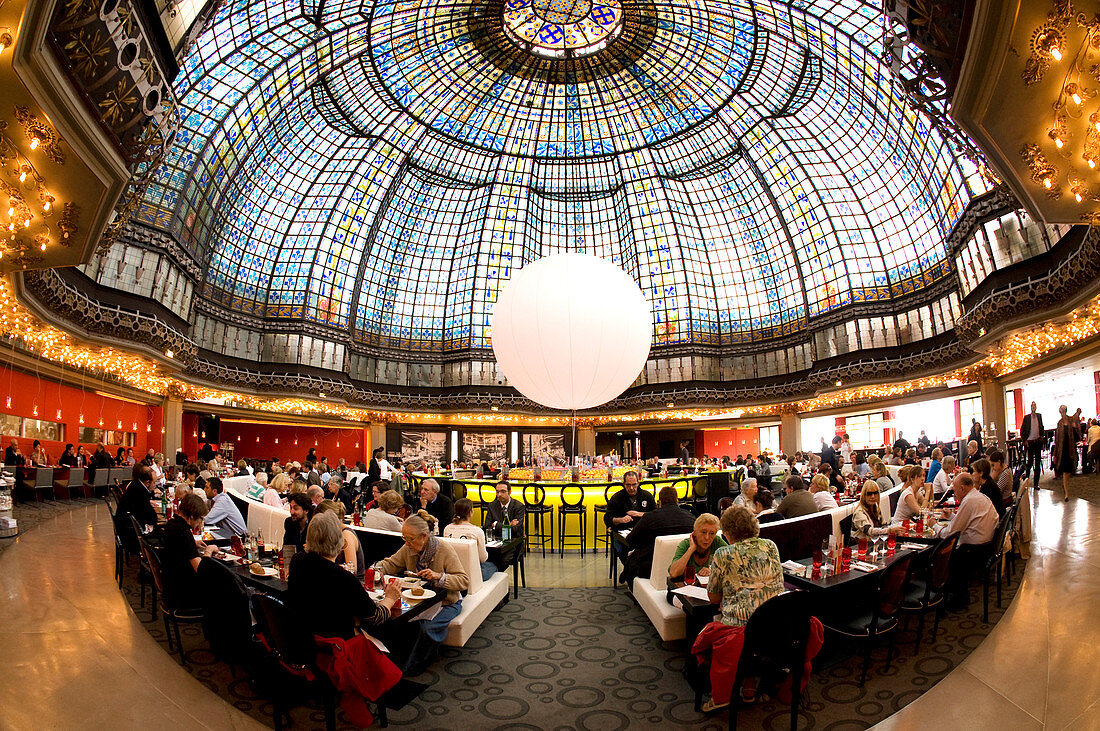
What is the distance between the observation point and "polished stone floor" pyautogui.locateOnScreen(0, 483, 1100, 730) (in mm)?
4384

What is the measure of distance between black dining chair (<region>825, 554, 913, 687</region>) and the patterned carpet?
33cm

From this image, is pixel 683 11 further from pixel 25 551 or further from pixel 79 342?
pixel 25 551

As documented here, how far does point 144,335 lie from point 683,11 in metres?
24.1

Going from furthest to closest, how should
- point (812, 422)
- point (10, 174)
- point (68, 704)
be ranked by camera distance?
point (812, 422)
point (10, 174)
point (68, 704)

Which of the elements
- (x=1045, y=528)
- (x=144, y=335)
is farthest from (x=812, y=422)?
(x=144, y=335)

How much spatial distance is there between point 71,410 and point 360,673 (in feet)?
76.7

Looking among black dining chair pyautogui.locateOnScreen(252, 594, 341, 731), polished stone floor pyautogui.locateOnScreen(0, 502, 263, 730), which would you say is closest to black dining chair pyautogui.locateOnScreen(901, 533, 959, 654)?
black dining chair pyautogui.locateOnScreen(252, 594, 341, 731)

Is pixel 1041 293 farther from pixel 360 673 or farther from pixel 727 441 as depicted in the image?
pixel 727 441

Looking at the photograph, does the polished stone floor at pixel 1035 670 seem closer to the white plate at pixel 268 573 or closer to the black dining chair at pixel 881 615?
the black dining chair at pixel 881 615

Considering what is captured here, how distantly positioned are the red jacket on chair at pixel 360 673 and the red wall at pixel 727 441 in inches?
1672

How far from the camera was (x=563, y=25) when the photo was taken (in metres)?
26.0

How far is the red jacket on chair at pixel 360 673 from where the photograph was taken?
418cm

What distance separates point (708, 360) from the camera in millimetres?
42812

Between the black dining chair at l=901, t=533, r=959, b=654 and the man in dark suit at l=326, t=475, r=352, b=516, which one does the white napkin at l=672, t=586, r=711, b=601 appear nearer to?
the black dining chair at l=901, t=533, r=959, b=654
